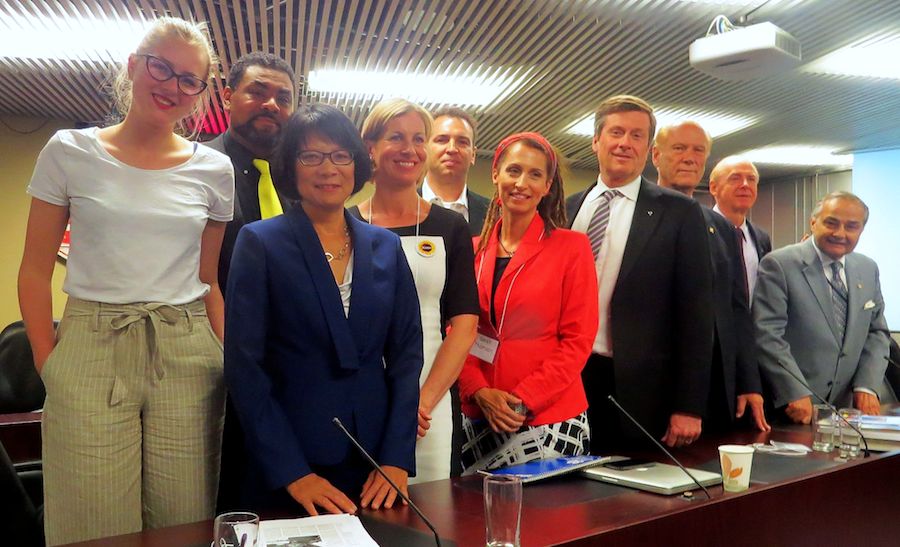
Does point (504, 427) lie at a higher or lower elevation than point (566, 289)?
lower

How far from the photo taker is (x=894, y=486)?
6.92 feet

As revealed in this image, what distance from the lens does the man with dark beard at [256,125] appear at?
2.11 m

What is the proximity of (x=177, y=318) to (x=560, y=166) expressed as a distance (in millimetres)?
1276

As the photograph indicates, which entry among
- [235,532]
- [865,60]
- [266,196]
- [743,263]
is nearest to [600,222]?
[743,263]

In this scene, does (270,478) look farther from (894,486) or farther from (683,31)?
(683,31)

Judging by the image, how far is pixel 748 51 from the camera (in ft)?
13.9

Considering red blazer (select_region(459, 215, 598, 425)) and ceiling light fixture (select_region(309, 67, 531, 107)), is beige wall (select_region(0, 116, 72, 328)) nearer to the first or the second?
ceiling light fixture (select_region(309, 67, 531, 107))

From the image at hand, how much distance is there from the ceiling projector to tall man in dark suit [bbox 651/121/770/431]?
149 centimetres

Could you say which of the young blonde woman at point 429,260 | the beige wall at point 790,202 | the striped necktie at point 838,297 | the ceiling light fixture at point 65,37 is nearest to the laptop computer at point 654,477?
the young blonde woman at point 429,260

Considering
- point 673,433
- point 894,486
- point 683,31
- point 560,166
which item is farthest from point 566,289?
point 683,31

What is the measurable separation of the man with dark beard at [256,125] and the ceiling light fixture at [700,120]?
16.1 ft

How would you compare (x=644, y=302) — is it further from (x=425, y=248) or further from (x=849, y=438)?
(x=425, y=248)

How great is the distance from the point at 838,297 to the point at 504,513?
8.44 feet

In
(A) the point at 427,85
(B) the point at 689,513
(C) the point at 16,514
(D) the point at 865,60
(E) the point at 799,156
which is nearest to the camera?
(B) the point at 689,513
